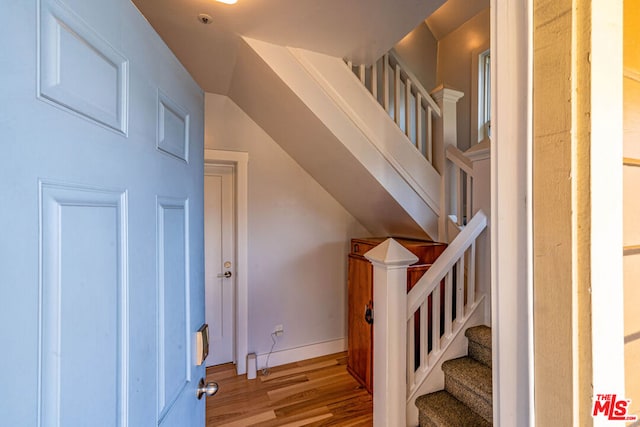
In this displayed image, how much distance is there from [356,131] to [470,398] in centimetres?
174

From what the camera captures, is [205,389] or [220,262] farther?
[220,262]

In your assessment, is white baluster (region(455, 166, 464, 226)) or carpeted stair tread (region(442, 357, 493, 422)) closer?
carpeted stair tread (region(442, 357, 493, 422))

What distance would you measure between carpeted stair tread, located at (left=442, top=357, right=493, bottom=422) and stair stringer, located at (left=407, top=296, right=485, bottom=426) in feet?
0.10

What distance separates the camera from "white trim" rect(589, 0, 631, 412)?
40 cm

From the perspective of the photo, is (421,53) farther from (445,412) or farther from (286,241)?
(445,412)

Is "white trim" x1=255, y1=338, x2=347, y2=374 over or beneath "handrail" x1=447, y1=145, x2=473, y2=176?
beneath

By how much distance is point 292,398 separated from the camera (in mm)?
2164

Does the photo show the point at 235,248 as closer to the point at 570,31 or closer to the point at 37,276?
the point at 37,276

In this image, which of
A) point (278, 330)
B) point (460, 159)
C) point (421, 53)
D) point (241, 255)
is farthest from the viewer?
point (421, 53)

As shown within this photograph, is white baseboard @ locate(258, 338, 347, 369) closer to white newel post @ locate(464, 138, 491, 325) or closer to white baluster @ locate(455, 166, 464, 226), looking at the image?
white newel post @ locate(464, 138, 491, 325)

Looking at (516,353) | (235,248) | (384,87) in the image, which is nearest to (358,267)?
(235,248)

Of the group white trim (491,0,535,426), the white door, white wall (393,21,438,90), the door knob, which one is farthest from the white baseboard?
white wall (393,21,438,90)

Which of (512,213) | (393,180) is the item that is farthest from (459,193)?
(512,213)

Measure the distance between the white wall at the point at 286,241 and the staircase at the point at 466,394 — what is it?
54.0 inches
